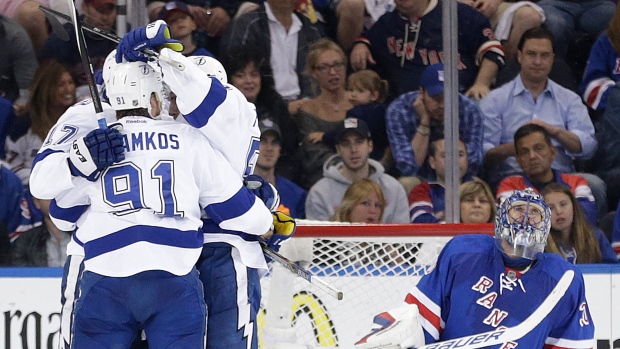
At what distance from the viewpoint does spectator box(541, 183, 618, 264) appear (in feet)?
13.1

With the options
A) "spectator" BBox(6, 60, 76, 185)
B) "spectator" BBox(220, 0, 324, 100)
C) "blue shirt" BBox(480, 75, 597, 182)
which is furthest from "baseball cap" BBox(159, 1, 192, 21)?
"blue shirt" BBox(480, 75, 597, 182)

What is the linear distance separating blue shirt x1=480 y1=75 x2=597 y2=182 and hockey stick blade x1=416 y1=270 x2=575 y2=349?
1.58 metres

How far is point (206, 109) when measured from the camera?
257 centimetres

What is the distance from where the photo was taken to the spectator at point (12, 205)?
408 centimetres

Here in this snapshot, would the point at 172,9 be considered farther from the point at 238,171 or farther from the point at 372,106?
the point at 238,171

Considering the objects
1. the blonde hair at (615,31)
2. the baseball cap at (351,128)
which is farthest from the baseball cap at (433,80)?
the blonde hair at (615,31)

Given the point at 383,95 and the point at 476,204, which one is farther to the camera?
the point at 383,95

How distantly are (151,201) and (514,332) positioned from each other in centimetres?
100

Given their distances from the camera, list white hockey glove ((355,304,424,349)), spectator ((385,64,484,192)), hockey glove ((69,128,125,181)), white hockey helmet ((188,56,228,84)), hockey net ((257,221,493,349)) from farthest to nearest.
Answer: spectator ((385,64,484,192)) → hockey net ((257,221,493,349)) → white hockey helmet ((188,56,228,84)) → white hockey glove ((355,304,424,349)) → hockey glove ((69,128,125,181))

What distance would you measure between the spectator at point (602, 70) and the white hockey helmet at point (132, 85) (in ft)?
7.53

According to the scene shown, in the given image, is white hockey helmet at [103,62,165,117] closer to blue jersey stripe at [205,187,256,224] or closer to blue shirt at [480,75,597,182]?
blue jersey stripe at [205,187,256,224]

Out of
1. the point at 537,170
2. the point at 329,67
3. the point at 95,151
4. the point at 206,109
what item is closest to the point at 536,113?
the point at 537,170

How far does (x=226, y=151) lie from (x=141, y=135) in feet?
0.75

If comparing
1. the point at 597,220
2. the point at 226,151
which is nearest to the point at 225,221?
the point at 226,151
